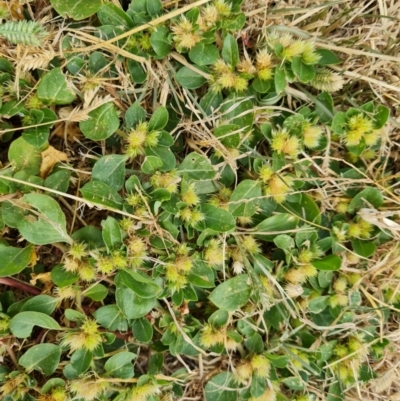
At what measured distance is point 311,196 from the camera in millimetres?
1470

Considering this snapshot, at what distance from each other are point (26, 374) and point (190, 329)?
0.46 metres

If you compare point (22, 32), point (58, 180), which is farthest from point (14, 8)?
point (58, 180)

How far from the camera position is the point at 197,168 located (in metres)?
1.34

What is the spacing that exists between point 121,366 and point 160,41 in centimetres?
90

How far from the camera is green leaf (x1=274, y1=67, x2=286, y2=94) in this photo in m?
1.32

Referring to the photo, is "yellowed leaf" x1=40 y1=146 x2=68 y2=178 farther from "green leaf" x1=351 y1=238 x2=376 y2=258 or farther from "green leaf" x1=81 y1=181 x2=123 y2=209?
"green leaf" x1=351 y1=238 x2=376 y2=258

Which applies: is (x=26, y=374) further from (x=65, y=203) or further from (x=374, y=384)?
(x=374, y=384)

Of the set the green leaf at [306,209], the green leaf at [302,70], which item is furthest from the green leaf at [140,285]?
the green leaf at [302,70]

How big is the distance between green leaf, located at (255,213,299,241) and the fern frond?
77cm

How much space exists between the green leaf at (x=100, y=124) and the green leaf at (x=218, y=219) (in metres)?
0.34

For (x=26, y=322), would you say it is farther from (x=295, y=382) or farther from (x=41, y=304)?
(x=295, y=382)

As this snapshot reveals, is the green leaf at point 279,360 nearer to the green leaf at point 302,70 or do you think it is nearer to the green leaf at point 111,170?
the green leaf at point 111,170

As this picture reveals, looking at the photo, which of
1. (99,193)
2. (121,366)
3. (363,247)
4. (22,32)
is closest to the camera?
(22,32)

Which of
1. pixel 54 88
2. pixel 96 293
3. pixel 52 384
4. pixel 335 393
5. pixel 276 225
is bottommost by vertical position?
pixel 335 393
